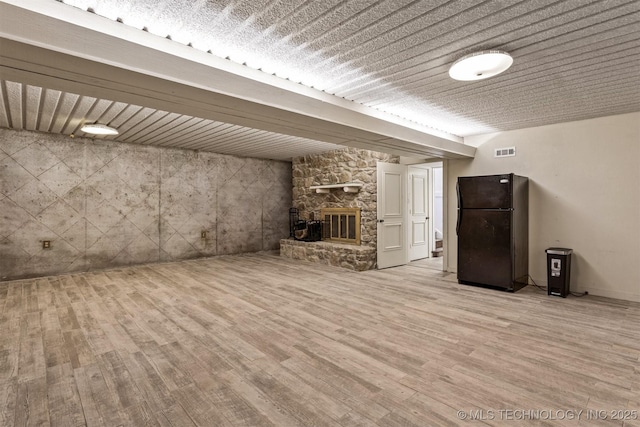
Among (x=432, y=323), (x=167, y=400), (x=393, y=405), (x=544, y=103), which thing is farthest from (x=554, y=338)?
(x=167, y=400)

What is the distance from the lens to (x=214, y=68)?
238 centimetres

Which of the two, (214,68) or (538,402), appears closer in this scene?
(538,402)

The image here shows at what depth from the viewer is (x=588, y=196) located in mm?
4395

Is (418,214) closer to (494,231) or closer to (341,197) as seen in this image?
(341,197)

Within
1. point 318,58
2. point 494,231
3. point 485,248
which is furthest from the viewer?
point 485,248

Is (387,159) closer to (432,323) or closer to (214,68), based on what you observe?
(432,323)

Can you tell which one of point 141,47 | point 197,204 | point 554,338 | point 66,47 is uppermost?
point 141,47

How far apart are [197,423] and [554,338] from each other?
3.04m

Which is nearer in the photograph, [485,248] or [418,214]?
[485,248]

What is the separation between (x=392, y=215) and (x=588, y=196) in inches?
118

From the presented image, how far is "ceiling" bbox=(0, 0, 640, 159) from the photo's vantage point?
186 centimetres

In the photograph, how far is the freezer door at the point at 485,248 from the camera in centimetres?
442

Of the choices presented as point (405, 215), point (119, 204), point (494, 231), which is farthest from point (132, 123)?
point (494, 231)

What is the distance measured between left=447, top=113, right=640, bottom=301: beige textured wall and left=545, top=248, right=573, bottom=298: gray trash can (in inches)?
15.0
